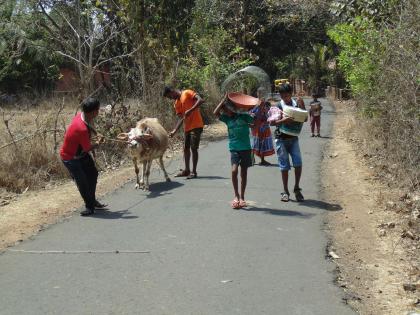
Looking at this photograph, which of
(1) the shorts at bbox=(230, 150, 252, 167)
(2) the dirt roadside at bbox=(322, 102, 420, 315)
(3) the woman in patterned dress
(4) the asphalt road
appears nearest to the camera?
(4) the asphalt road

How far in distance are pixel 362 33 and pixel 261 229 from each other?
6.09m

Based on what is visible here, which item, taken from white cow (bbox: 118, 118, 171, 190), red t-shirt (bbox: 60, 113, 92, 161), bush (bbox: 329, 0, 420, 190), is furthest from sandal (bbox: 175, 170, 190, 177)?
bush (bbox: 329, 0, 420, 190)

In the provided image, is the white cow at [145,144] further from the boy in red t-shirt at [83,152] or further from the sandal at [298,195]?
the sandal at [298,195]

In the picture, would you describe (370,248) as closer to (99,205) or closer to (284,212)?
(284,212)

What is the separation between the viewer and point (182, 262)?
620 centimetres

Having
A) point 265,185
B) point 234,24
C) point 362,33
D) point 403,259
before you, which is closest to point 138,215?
point 265,185

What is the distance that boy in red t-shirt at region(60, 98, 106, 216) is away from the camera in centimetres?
821

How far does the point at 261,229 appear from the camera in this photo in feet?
24.5

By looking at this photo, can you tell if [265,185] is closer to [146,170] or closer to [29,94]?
[146,170]

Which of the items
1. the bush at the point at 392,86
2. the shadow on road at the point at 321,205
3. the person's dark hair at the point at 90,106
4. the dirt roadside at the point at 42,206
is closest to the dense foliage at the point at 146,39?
the dirt roadside at the point at 42,206

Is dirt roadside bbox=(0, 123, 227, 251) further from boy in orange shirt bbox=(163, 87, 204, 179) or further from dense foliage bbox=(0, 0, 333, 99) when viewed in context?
dense foliage bbox=(0, 0, 333, 99)

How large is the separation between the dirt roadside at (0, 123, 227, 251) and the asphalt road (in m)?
0.37

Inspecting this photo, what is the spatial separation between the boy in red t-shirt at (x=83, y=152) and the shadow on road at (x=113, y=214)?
0.41 ft

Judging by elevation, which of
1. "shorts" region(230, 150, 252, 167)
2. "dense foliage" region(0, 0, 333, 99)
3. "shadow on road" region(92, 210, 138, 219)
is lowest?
"shadow on road" region(92, 210, 138, 219)
